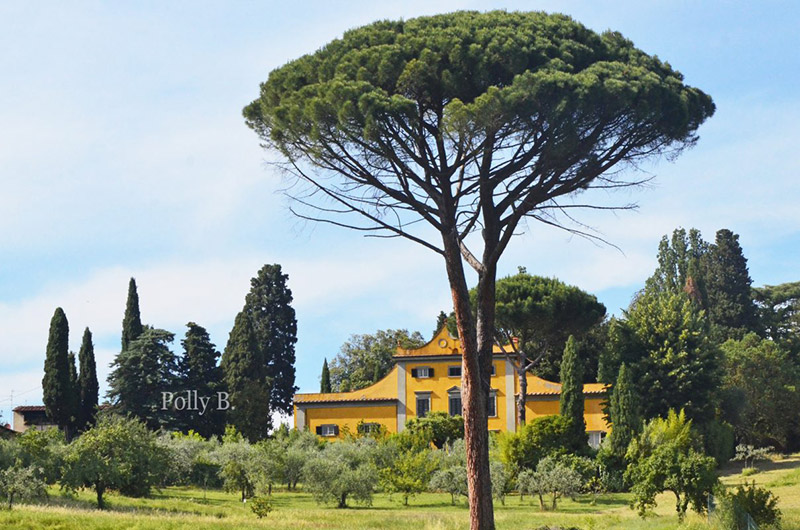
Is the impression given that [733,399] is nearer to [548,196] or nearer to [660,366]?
[660,366]

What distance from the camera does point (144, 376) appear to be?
2226 inches

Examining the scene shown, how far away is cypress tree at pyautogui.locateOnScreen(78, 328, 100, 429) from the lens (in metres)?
58.2

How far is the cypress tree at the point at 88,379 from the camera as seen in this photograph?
58.2 metres

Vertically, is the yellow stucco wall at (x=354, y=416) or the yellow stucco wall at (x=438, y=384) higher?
the yellow stucco wall at (x=438, y=384)

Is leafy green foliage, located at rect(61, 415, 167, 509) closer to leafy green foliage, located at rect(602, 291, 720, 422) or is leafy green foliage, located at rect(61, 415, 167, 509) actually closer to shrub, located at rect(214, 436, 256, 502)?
shrub, located at rect(214, 436, 256, 502)

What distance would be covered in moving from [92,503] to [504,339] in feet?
108

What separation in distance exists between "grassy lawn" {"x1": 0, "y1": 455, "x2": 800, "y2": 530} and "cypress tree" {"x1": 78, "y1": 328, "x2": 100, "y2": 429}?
77.5ft

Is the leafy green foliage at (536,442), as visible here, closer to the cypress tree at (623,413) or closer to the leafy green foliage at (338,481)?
the cypress tree at (623,413)

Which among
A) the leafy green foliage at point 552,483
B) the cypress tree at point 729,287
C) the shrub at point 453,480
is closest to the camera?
the leafy green foliage at point 552,483

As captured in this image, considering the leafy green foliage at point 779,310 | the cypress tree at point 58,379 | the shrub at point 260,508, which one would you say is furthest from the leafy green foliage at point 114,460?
the leafy green foliage at point 779,310

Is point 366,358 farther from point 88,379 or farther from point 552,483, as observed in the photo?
point 552,483

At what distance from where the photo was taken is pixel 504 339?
56.8m

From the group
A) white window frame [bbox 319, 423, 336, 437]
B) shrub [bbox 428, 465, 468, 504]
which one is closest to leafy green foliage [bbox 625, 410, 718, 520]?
shrub [bbox 428, 465, 468, 504]

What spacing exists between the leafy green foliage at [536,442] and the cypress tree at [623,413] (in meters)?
1.98
